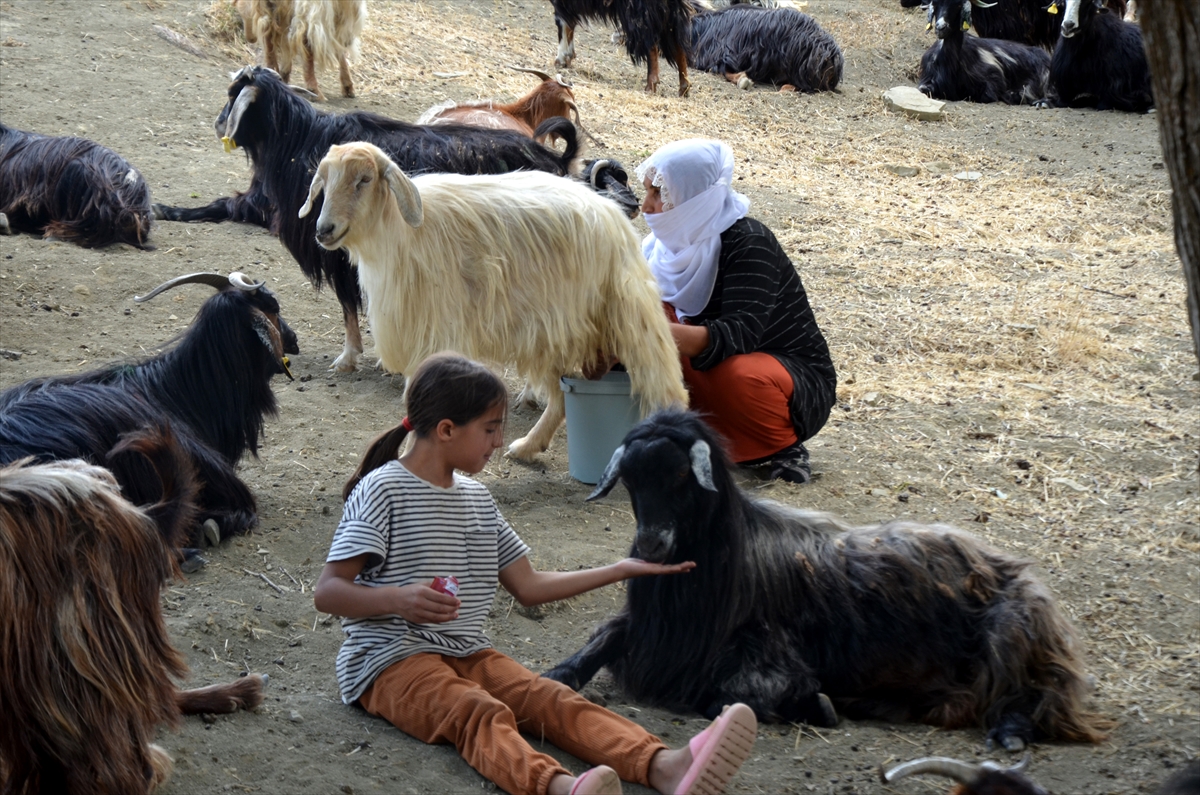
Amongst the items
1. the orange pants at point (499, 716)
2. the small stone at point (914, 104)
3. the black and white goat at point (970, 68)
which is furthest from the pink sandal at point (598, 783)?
the black and white goat at point (970, 68)

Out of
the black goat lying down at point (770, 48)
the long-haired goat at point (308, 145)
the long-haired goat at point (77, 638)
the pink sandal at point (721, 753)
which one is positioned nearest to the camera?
the long-haired goat at point (77, 638)

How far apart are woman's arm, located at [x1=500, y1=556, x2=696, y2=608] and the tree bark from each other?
151cm

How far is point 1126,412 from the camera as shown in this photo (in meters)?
5.89

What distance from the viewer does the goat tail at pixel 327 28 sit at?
10289 millimetres

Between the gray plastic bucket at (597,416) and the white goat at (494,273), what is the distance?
0.10 metres

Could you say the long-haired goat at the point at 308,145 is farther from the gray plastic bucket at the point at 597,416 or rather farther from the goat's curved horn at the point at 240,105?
the gray plastic bucket at the point at 597,416

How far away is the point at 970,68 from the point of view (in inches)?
577

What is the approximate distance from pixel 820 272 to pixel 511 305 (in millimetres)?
4038

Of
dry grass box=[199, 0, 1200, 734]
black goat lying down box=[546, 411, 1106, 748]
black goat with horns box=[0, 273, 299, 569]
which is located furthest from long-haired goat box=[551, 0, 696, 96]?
black goat lying down box=[546, 411, 1106, 748]

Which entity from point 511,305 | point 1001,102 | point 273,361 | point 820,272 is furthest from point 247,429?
point 1001,102

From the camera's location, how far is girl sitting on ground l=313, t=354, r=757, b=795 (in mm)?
2877

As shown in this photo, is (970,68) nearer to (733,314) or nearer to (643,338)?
(733,314)

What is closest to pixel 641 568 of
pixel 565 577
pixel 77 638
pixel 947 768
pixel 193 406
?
pixel 565 577

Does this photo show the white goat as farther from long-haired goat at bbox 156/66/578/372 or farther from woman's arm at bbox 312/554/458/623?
woman's arm at bbox 312/554/458/623
